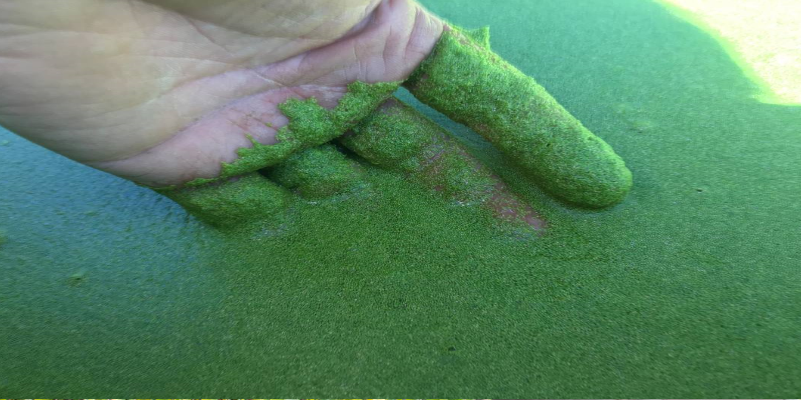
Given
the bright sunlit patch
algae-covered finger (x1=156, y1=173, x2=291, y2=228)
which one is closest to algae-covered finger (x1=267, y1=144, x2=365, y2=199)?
algae-covered finger (x1=156, y1=173, x2=291, y2=228)

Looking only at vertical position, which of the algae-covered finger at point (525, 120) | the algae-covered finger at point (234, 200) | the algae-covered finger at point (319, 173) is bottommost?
the algae-covered finger at point (234, 200)

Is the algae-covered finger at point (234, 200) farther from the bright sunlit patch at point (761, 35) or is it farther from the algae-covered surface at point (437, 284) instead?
the bright sunlit patch at point (761, 35)

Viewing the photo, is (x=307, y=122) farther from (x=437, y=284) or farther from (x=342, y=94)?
(x=437, y=284)

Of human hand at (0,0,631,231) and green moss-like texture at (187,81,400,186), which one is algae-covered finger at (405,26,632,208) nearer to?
human hand at (0,0,631,231)

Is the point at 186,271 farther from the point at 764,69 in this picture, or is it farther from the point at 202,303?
the point at 764,69

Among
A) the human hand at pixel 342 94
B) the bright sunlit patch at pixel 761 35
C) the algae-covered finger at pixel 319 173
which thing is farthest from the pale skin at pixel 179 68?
the bright sunlit patch at pixel 761 35
